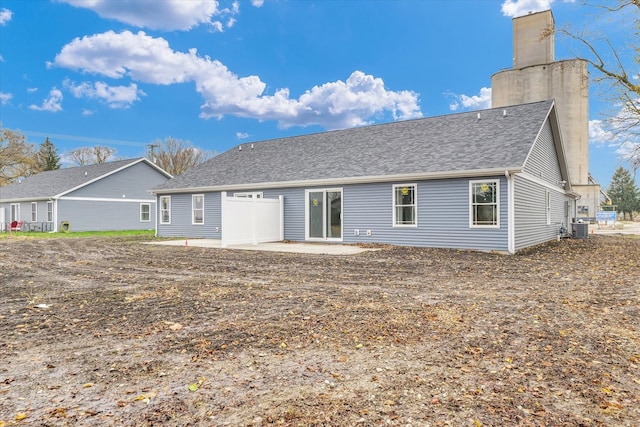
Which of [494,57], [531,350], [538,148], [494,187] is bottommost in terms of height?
[531,350]

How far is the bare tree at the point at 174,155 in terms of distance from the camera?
151 feet

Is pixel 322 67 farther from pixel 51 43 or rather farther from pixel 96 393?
pixel 96 393

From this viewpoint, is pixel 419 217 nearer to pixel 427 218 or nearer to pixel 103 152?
pixel 427 218

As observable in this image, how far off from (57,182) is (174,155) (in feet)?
55.3

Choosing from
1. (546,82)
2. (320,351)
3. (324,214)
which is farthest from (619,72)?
(546,82)

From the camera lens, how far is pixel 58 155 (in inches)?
1826

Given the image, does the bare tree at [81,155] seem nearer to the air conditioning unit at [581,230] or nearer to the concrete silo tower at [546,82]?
the concrete silo tower at [546,82]

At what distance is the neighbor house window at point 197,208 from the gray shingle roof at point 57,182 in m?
12.6

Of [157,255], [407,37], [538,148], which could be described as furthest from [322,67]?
[157,255]

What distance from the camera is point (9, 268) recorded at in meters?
9.69

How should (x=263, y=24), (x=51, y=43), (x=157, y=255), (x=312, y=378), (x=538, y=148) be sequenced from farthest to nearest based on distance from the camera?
(x=51, y=43) < (x=263, y=24) < (x=538, y=148) < (x=157, y=255) < (x=312, y=378)

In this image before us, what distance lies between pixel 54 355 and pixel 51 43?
27.4 m

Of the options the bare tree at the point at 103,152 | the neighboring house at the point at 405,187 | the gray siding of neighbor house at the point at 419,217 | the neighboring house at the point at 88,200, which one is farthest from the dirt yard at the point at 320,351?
the bare tree at the point at 103,152

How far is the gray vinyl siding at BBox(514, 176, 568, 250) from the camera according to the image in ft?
42.2
